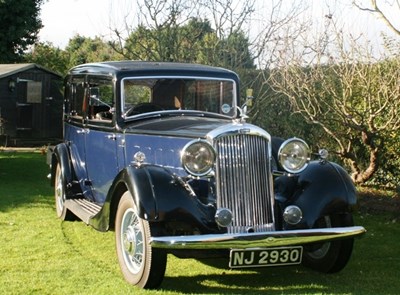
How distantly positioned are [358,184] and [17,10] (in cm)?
1800

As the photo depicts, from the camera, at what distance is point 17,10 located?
2444 cm

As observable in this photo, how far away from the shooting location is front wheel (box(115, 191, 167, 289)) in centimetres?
498

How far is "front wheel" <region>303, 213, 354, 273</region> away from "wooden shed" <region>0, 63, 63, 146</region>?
1519 cm

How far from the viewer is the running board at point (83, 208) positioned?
6457mm

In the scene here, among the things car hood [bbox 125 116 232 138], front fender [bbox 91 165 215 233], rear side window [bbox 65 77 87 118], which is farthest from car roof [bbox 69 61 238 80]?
front fender [bbox 91 165 215 233]

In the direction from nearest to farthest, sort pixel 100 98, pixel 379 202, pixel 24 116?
pixel 100 98, pixel 379 202, pixel 24 116

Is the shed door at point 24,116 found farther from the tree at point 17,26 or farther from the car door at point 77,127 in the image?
the car door at point 77,127

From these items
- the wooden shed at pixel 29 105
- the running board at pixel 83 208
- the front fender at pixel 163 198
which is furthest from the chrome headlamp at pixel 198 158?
the wooden shed at pixel 29 105

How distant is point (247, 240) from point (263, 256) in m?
0.21

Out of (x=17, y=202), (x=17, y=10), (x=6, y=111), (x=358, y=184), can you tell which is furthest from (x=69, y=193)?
(x=17, y=10)

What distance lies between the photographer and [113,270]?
226 inches

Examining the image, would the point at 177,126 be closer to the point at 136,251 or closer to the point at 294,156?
the point at 294,156

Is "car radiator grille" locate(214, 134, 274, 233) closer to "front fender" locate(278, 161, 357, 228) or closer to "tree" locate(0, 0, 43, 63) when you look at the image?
"front fender" locate(278, 161, 357, 228)

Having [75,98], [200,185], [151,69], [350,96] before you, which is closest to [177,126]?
[200,185]
